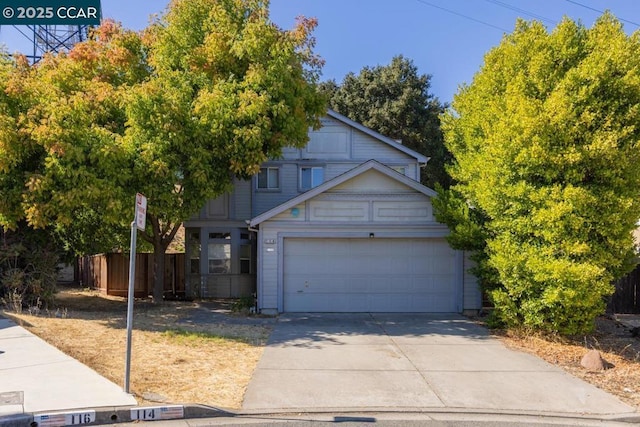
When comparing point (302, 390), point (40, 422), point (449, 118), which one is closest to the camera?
point (40, 422)

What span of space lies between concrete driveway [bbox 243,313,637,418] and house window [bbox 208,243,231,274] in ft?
22.8

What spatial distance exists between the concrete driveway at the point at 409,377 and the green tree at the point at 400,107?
858 inches

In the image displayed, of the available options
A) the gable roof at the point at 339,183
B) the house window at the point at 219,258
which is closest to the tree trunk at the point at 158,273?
the house window at the point at 219,258

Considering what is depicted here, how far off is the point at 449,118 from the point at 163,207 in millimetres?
7462

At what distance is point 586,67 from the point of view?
9.57 meters

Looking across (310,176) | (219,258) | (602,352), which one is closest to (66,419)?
(602,352)

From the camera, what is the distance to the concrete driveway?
662 centimetres

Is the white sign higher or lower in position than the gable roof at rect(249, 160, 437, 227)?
lower

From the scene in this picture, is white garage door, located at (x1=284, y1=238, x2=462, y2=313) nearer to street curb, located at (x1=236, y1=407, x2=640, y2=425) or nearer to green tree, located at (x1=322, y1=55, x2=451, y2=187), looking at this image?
street curb, located at (x1=236, y1=407, x2=640, y2=425)

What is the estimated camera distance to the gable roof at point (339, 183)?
1372cm

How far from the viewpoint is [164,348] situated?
9.09 meters

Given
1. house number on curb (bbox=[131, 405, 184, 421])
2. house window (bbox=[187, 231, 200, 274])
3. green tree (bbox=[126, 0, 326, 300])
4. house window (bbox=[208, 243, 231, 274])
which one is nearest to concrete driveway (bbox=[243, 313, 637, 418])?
house number on curb (bbox=[131, 405, 184, 421])

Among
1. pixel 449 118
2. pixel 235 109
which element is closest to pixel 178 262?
pixel 235 109

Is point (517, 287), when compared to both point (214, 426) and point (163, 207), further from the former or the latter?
point (163, 207)
